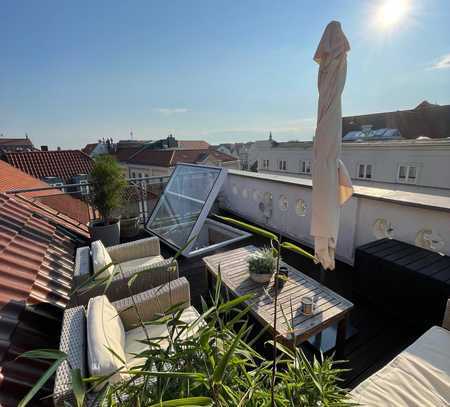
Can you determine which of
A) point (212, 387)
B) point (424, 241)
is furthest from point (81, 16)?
point (424, 241)

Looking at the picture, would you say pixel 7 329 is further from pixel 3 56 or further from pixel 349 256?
pixel 3 56

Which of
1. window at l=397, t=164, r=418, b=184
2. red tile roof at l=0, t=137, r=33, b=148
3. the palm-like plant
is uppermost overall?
red tile roof at l=0, t=137, r=33, b=148

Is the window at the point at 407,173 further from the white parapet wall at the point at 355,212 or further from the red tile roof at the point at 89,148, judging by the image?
the red tile roof at the point at 89,148

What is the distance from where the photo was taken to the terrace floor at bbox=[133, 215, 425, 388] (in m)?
1.85

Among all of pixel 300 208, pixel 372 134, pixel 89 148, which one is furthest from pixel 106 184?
pixel 89 148

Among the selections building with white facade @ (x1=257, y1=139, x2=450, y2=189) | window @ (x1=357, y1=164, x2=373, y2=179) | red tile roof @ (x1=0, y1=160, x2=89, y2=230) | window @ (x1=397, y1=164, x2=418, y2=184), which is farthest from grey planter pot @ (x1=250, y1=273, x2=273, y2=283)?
window @ (x1=357, y1=164, x2=373, y2=179)

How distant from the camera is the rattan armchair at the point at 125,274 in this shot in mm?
1959

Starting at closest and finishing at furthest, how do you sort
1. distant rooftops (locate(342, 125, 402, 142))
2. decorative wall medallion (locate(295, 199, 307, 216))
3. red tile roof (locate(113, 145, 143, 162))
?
decorative wall medallion (locate(295, 199, 307, 216))
distant rooftops (locate(342, 125, 402, 142))
red tile roof (locate(113, 145, 143, 162))

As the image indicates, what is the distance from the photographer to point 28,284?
183 centimetres

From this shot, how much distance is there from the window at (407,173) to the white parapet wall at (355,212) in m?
11.1

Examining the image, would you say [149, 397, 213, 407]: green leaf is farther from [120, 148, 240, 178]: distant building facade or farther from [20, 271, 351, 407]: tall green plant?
[120, 148, 240, 178]: distant building facade

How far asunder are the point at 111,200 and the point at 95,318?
2.87m

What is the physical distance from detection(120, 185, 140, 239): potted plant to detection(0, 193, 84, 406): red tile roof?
139 cm

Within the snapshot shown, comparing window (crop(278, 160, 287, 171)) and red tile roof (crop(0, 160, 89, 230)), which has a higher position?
red tile roof (crop(0, 160, 89, 230))
